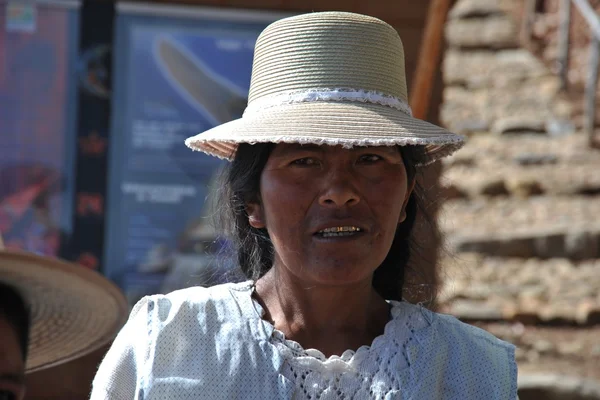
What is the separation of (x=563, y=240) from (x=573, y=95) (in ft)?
6.28

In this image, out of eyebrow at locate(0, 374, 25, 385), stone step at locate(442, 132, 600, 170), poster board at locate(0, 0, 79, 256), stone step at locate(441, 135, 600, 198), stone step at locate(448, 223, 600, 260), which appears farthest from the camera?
stone step at locate(442, 132, 600, 170)

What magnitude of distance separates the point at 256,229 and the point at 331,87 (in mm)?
411

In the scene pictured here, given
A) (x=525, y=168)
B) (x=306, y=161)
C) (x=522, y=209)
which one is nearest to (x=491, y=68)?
(x=525, y=168)

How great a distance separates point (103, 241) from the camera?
4.43 metres

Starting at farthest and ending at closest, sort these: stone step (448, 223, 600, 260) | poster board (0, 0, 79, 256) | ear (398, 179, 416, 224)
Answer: stone step (448, 223, 600, 260), poster board (0, 0, 79, 256), ear (398, 179, 416, 224)

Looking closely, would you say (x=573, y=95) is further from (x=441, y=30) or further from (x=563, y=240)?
(x=441, y=30)

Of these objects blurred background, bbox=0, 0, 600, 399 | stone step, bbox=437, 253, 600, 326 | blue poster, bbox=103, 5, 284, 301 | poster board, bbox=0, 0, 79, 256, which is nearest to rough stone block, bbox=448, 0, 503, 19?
stone step, bbox=437, 253, 600, 326

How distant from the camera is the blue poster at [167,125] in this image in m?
4.45

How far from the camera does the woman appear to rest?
2082mm

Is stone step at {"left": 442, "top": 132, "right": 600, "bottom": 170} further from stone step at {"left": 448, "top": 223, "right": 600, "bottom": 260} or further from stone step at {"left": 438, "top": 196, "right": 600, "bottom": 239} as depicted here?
stone step at {"left": 448, "top": 223, "right": 600, "bottom": 260}

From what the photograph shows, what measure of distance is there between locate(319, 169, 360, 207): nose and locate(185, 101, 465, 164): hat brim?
67 millimetres

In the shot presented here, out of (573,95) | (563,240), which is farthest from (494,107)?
(563,240)

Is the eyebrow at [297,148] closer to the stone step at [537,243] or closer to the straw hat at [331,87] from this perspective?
the straw hat at [331,87]

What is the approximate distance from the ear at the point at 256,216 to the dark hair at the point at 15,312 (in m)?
0.51
